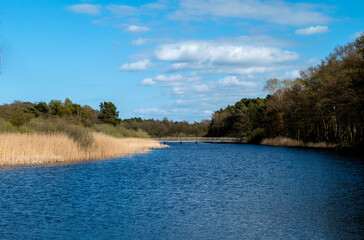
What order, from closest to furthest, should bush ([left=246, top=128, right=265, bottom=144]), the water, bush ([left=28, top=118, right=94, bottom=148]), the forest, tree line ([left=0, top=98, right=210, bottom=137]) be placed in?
1. the water
2. bush ([left=28, top=118, right=94, bottom=148])
3. tree line ([left=0, top=98, right=210, bottom=137])
4. the forest
5. bush ([left=246, top=128, right=265, bottom=144])

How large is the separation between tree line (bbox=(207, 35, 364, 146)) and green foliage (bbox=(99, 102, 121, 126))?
32.8 meters

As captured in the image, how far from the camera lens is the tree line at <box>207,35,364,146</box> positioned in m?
41.4

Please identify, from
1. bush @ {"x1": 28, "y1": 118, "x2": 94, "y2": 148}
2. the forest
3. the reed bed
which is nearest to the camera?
bush @ {"x1": 28, "y1": 118, "x2": 94, "y2": 148}

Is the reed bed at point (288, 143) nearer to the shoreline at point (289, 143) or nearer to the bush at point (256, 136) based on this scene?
the shoreline at point (289, 143)

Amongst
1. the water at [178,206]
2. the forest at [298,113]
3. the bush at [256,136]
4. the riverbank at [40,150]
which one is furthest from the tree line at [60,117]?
the bush at [256,136]

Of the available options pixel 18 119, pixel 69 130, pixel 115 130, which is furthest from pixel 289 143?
pixel 18 119

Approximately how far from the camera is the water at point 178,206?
10945 mm

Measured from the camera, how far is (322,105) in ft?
166

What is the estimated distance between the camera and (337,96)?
148 ft

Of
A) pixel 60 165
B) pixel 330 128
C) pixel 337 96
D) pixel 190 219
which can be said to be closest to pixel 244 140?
pixel 330 128

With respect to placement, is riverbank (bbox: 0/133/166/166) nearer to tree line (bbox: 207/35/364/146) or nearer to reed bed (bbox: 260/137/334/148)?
tree line (bbox: 207/35/364/146)

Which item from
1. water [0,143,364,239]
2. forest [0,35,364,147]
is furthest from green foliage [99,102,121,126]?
water [0,143,364,239]

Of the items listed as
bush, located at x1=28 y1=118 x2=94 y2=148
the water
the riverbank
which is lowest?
the water

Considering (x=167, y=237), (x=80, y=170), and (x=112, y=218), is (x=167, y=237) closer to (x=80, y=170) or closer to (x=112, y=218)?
(x=112, y=218)
